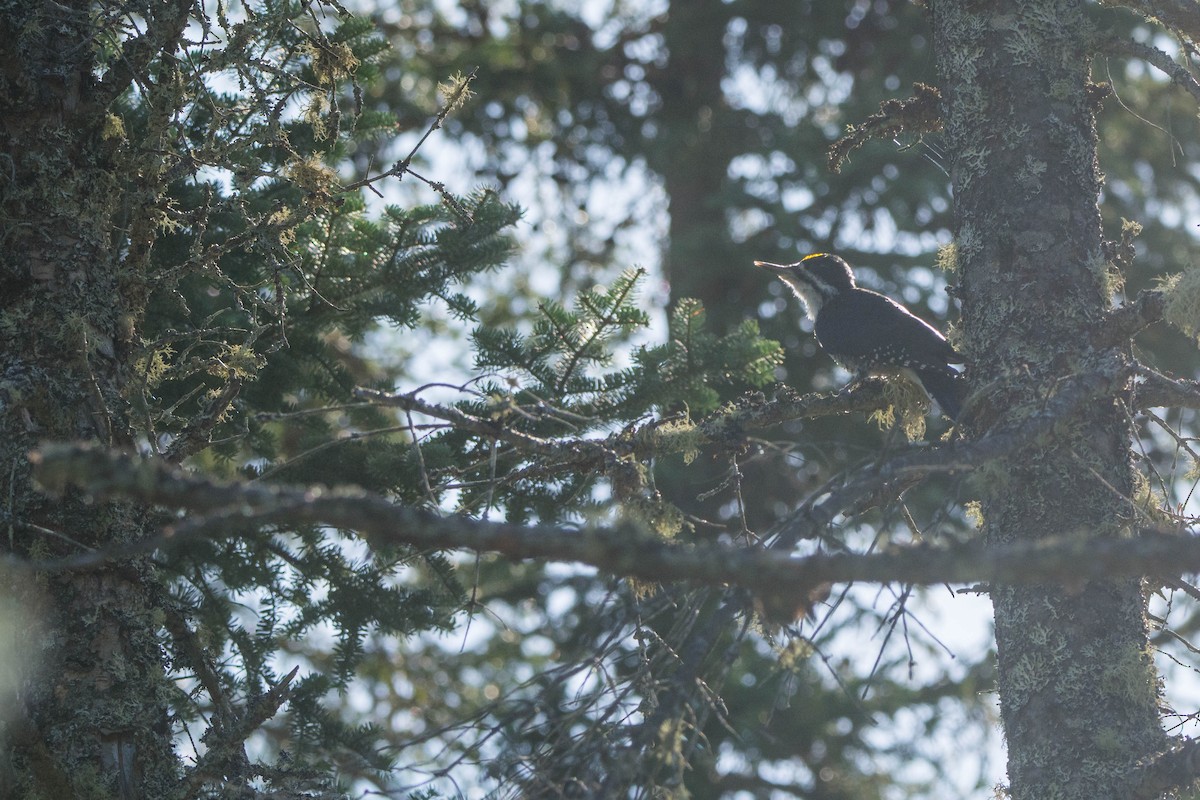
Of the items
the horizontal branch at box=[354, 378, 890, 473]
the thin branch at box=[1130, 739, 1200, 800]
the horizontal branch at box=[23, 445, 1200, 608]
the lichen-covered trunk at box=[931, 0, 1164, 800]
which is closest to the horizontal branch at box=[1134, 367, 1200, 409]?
the lichen-covered trunk at box=[931, 0, 1164, 800]

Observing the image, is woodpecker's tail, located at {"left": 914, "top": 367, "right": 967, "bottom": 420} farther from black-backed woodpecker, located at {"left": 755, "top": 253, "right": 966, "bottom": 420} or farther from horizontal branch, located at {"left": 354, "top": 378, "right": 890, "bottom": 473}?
horizontal branch, located at {"left": 354, "top": 378, "right": 890, "bottom": 473}

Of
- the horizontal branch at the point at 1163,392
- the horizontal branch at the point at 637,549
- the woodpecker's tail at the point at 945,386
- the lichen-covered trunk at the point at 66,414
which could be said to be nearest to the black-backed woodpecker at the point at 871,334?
the woodpecker's tail at the point at 945,386

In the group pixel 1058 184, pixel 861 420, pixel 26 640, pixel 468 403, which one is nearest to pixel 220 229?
pixel 468 403

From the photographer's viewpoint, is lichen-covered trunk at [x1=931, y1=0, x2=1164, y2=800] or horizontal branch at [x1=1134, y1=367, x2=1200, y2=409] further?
horizontal branch at [x1=1134, y1=367, x2=1200, y2=409]

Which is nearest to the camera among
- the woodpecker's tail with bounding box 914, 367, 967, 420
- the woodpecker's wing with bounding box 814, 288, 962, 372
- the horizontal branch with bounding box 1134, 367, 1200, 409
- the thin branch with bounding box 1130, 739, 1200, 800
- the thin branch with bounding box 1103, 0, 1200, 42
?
the thin branch with bounding box 1130, 739, 1200, 800

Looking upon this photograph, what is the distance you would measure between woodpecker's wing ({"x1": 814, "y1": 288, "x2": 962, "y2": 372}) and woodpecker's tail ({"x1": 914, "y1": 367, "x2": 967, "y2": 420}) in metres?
Result: 0.04

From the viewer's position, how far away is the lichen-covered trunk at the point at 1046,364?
3.04m

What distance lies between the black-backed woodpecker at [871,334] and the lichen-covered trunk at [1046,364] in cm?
38

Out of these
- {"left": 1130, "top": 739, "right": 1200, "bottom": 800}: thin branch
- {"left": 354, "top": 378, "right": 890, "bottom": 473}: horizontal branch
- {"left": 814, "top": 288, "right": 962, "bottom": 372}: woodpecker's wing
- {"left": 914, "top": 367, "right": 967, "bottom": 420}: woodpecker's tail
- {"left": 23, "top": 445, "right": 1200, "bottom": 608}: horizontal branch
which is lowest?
{"left": 23, "top": 445, "right": 1200, "bottom": 608}: horizontal branch

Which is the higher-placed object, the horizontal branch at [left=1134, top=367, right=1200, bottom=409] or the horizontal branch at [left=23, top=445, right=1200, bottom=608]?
the horizontal branch at [left=1134, top=367, right=1200, bottom=409]

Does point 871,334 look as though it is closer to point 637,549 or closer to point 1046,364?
point 1046,364

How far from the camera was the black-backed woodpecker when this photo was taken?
4.20 metres

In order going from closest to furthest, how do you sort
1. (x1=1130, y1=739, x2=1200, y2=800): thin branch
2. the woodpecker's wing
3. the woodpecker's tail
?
1. (x1=1130, y1=739, x2=1200, y2=800): thin branch
2. the woodpecker's tail
3. the woodpecker's wing

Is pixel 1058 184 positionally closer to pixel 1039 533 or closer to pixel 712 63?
pixel 1039 533
